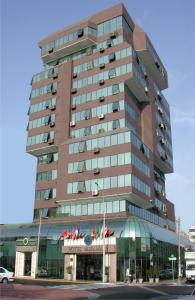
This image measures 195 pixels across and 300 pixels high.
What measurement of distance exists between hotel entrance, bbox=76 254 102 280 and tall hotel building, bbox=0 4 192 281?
153 mm

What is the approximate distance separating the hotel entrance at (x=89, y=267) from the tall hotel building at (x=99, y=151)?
15cm

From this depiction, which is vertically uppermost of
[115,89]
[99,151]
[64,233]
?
[115,89]

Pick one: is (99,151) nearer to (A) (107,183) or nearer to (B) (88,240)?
(A) (107,183)

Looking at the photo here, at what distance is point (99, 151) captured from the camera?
7150 centimetres

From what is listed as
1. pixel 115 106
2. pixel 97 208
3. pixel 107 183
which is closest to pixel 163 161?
pixel 115 106

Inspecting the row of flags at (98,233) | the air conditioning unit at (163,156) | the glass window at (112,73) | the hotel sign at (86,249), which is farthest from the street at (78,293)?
the air conditioning unit at (163,156)

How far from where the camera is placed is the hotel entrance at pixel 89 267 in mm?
59375

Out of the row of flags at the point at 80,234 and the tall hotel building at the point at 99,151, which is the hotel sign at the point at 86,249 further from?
the row of flags at the point at 80,234

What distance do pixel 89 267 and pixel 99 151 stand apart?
21560mm

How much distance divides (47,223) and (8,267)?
423 inches

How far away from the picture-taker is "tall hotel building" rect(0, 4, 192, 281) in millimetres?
62031

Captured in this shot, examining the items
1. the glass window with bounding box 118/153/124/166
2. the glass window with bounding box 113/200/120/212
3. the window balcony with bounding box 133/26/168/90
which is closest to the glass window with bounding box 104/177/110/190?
the glass window with bounding box 113/200/120/212

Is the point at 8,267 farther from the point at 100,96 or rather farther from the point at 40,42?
the point at 40,42

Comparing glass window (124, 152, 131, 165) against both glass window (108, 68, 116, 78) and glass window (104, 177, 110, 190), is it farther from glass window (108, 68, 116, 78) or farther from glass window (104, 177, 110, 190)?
glass window (108, 68, 116, 78)
